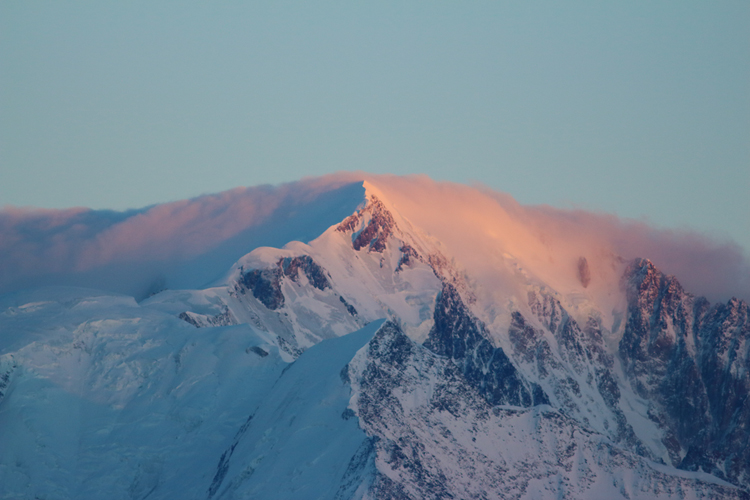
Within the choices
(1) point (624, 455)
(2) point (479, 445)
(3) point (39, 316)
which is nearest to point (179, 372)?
(3) point (39, 316)

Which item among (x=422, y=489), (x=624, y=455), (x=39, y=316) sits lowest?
(x=624, y=455)

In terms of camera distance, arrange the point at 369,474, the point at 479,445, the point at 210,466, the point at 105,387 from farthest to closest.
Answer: the point at 105,387
the point at 210,466
the point at 479,445
the point at 369,474

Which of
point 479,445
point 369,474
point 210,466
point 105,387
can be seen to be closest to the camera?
point 369,474

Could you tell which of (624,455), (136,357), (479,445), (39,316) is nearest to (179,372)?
(136,357)

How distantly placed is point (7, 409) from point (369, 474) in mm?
63113

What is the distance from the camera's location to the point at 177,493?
16550cm

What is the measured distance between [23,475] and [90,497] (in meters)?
9.24

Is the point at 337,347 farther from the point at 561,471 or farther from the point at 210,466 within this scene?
the point at 561,471

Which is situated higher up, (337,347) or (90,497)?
(337,347)

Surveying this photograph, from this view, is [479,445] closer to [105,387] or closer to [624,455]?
[624,455]

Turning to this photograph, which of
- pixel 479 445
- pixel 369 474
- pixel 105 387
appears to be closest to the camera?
pixel 369 474

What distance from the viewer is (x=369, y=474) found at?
137 m

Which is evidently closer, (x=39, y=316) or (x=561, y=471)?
(x=561, y=471)

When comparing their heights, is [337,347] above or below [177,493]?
above
